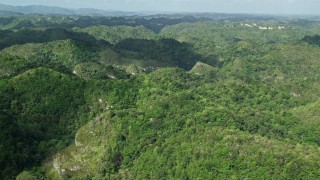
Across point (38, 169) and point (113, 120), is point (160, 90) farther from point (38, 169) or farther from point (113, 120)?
point (38, 169)

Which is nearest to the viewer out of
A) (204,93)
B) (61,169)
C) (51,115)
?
(61,169)

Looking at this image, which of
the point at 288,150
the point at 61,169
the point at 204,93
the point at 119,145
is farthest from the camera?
the point at 204,93

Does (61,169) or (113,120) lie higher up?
(113,120)

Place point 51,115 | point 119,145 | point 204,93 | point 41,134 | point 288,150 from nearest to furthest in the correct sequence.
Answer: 1. point 288,150
2. point 119,145
3. point 41,134
4. point 51,115
5. point 204,93

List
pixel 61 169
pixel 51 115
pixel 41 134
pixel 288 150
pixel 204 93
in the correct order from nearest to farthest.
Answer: pixel 288 150 → pixel 61 169 → pixel 41 134 → pixel 51 115 → pixel 204 93

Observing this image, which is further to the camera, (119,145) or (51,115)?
(51,115)

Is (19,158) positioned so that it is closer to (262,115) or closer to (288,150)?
(288,150)

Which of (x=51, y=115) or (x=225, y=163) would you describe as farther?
(x=51, y=115)

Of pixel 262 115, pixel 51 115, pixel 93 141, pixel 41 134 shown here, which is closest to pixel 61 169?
pixel 93 141

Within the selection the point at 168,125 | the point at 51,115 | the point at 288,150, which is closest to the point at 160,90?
the point at 168,125
